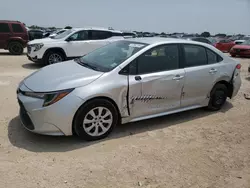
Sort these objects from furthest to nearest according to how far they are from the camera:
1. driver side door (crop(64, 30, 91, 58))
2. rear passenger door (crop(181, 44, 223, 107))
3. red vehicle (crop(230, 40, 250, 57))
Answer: red vehicle (crop(230, 40, 250, 57)) < driver side door (crop(64, 30, 91, 58)) < rear passenger door (crop(181, 44, 223, 107))

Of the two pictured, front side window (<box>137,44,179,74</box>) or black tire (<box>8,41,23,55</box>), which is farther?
black tire (<box>8,41,23,55</box>)

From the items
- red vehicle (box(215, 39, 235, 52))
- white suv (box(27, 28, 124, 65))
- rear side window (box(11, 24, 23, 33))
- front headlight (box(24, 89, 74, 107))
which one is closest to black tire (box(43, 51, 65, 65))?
white suv (box(27, 28, 124, 65))

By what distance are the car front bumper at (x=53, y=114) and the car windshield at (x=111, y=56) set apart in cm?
83

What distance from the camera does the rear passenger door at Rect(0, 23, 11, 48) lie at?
14.0 m

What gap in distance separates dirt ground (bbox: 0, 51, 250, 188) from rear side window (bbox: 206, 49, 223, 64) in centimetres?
121

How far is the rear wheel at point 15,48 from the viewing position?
47.1 feet

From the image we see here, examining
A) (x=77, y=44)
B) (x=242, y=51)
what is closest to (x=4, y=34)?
(x=77, y=44)

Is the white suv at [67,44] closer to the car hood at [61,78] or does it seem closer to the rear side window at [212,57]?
the car hood at [61,78]

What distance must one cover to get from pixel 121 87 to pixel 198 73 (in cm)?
170

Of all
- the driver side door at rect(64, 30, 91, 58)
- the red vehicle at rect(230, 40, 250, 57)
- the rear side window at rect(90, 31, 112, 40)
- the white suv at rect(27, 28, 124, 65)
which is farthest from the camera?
the red vehicle at rect(230, 40, 250, 57)

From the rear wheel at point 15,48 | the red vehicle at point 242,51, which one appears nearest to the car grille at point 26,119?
the rear wheel at point 15,48

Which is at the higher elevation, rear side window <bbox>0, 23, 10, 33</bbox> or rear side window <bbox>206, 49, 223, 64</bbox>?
rear side window <bbox>0, 23, 10, 33</bbox>

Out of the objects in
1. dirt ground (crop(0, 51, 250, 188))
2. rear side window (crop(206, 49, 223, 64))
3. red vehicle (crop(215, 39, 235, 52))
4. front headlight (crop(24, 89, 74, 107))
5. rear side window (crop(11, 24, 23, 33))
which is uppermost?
rear side window (crop(11, 24, 23, 33))

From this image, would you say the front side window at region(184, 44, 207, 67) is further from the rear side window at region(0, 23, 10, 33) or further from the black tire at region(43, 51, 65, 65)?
the rear side window at region(0, 23, 10, 33)
